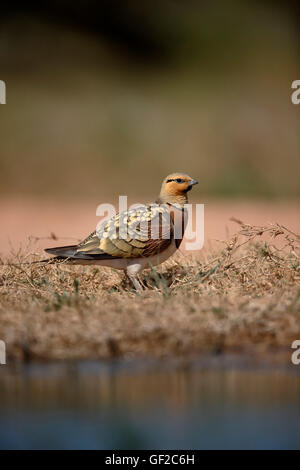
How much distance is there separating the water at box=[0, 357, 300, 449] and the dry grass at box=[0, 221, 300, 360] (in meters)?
0.13

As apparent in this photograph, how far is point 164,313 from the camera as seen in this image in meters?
4.41

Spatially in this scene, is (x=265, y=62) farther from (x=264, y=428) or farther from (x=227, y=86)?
(x=264, y=428)

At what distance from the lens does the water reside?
10.7ft

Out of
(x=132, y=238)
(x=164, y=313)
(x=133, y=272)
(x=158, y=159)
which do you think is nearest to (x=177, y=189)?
(x=132, y=238)

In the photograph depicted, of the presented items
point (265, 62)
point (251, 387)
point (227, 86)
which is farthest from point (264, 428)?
point (265, 62)

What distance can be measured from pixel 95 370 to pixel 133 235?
1652 millimetres

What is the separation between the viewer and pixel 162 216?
5648 millimetres

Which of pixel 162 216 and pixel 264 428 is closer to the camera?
pixel 264 428

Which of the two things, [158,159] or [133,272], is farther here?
[158,159]

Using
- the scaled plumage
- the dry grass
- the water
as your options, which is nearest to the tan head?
the scaled plumage

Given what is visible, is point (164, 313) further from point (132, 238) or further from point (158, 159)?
point (158, 159)

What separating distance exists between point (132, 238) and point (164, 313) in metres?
1.18

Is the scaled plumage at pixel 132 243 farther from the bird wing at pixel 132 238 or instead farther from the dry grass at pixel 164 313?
the dry grass at pixel 164 313

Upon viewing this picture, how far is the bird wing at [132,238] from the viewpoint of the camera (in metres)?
5.48
